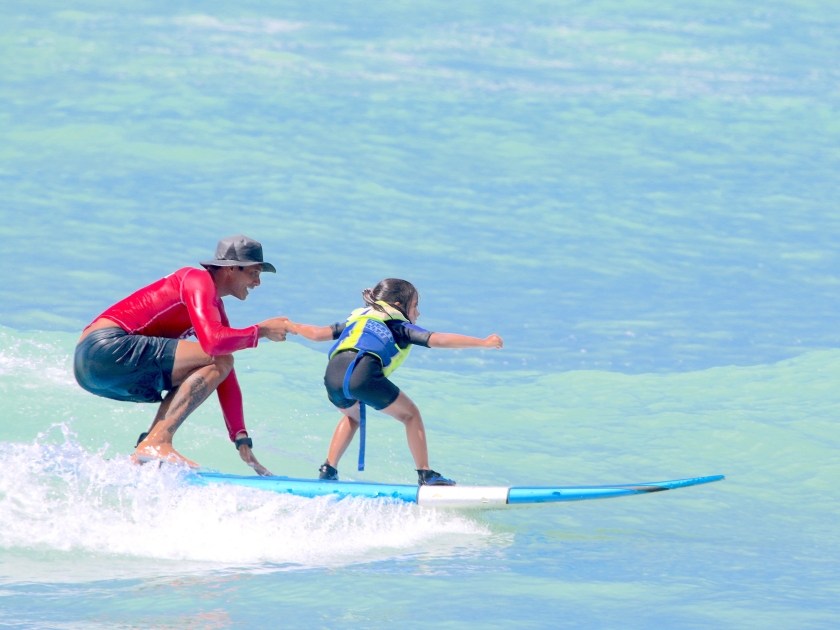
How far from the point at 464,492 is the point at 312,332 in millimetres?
1172

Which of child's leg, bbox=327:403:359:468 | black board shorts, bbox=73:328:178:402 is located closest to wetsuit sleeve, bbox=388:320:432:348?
child's leg, bbox=327:403:359:468

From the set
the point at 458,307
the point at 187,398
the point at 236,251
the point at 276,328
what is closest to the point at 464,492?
the point at 276,328

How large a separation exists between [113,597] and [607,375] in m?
7.32

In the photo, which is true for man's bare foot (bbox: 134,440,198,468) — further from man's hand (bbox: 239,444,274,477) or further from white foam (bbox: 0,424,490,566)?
man's hand (bbox: 239,444,274,477)

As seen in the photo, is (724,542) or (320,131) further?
(320,131)

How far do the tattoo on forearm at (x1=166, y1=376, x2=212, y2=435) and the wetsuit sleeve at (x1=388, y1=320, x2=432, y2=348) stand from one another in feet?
3.50

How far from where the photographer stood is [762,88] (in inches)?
1016

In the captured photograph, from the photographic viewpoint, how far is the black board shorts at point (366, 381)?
21.9ft

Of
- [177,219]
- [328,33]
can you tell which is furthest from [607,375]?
[328,33]

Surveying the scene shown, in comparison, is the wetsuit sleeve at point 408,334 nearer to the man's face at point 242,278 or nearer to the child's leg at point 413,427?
the child's leg at point 413,427

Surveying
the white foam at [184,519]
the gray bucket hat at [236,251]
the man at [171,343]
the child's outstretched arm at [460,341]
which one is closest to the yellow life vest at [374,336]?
the child's outstretched arm at [460,341]

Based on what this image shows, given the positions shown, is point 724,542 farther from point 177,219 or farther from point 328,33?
point 328,33

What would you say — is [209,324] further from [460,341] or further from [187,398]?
[460,341]

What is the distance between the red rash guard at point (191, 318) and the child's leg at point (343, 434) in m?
0.54
